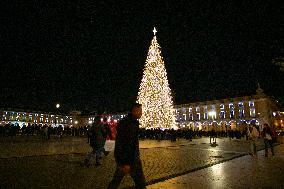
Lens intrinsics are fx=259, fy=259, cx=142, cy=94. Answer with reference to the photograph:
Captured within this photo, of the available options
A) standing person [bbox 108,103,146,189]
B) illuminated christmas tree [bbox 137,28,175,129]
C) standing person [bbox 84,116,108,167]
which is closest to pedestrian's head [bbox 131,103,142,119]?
standing person [bbox 108,103,146,189]

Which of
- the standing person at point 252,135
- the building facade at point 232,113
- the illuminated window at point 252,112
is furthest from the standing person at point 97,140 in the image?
the illuminated window at point 252,112

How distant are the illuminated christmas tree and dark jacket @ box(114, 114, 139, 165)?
2328 cm

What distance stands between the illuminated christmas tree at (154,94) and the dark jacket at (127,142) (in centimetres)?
2328

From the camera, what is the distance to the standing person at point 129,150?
4.06 m

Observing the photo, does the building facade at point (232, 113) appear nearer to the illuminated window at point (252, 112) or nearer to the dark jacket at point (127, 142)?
the illuminated window at point (252, 112)

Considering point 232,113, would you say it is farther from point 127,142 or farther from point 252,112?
point 127,142

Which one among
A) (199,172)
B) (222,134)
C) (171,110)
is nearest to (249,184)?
(199,172)

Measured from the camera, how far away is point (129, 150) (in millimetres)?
4059

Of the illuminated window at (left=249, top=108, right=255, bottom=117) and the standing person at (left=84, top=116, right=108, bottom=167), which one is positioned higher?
the illuminated window at (left=249, top=108, right=255, bottom=117)

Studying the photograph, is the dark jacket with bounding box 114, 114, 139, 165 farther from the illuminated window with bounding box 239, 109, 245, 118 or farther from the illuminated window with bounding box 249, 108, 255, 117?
the illuminated window with bounding box 239, 109, 245, 118

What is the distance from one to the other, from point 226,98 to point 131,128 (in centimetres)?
7728

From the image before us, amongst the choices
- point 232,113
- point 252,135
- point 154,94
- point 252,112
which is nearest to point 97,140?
point 252,135

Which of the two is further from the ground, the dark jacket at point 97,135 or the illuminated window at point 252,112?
the illuminated window at point 252,112

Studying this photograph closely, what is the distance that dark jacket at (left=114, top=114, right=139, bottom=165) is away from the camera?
13.3 ft
